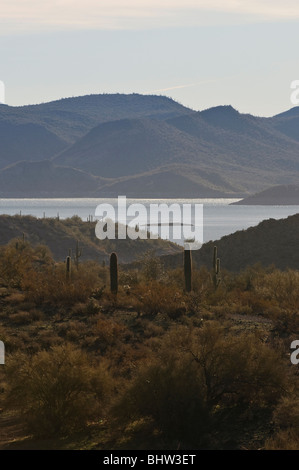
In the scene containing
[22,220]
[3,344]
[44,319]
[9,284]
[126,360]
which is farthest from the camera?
[22,220]

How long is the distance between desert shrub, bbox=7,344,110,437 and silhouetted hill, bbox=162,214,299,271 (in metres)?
39.7

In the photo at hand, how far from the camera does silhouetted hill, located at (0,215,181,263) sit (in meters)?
84.8

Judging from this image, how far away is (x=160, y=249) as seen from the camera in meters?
92.9

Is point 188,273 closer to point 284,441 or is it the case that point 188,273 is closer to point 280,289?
point 280,289

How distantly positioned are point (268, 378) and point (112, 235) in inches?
3235

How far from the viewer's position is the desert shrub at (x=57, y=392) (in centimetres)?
1255

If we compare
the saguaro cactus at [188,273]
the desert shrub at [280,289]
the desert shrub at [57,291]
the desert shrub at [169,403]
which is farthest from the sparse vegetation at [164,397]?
the saguaro cactus at [188,273]

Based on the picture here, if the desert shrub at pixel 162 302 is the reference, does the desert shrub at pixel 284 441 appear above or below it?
below

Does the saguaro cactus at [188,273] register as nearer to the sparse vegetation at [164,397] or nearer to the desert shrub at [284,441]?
the sparse vegetation at [164,397]

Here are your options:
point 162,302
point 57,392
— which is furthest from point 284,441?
point 162,302

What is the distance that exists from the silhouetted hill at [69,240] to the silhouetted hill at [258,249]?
25.3 meters

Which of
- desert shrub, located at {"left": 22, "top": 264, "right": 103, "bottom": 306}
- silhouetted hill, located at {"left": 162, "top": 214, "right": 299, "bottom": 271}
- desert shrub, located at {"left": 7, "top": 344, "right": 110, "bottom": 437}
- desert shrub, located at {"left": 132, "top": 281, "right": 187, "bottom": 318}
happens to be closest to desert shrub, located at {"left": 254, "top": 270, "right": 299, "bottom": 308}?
desert shrub, located at {"left": 132, "top": 281, "right": 187, "bottom": 318}

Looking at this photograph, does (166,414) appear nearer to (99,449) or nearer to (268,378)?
(99,449)
